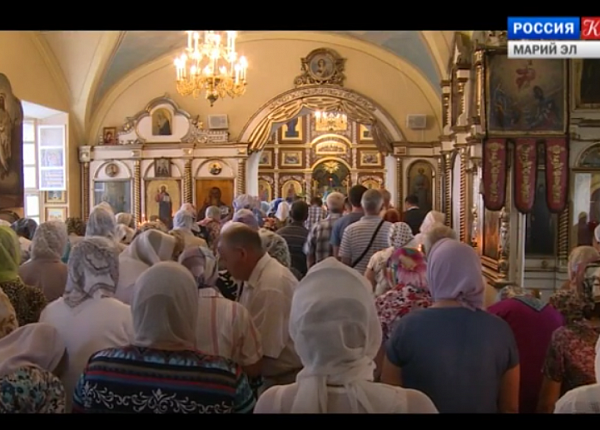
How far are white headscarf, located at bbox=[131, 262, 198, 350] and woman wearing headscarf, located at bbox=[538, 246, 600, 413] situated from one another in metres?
1.63

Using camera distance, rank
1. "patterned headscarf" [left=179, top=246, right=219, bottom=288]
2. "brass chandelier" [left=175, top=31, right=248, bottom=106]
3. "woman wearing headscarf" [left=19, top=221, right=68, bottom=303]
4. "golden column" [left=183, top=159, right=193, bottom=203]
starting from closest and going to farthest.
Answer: "patterned headscarf" [left=179, top=246, right=219, bottom=288]
"woman wearing headscarf" [left=19, top=221, right=68, bottom=303]
"brass chandelier" [left=175, top=31, right=248, bottom=106]
"golden column" [left=183, top=159, right=193, bottom=203]

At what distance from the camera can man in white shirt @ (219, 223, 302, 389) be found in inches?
134

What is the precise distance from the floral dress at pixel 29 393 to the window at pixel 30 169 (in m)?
13.0

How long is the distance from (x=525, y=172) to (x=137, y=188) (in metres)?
10.1

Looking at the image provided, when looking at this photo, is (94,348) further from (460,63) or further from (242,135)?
(242,135)

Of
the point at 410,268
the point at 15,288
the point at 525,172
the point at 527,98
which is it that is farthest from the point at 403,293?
the point at 527,98

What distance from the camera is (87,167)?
1606 cm

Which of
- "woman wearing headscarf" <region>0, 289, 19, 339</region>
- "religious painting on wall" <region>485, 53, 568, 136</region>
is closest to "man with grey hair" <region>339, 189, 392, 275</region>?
"religious painting on wall" <region>485, 53, 568, 136</region>

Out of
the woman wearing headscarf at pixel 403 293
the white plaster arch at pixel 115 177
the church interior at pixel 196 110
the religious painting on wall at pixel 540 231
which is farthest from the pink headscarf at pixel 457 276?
the white plaster arch at pixel 115 177

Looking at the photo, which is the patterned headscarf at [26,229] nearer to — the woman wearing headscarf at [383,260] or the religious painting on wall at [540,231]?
the woman wearing headscarf at [383,260]

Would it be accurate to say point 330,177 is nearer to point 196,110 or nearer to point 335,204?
point 196,110

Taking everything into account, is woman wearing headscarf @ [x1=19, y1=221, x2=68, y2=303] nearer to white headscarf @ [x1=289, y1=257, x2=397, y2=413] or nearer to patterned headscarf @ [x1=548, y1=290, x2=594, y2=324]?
white headscarf @ [x1=289, y1=257, x2=397, y2=413]
